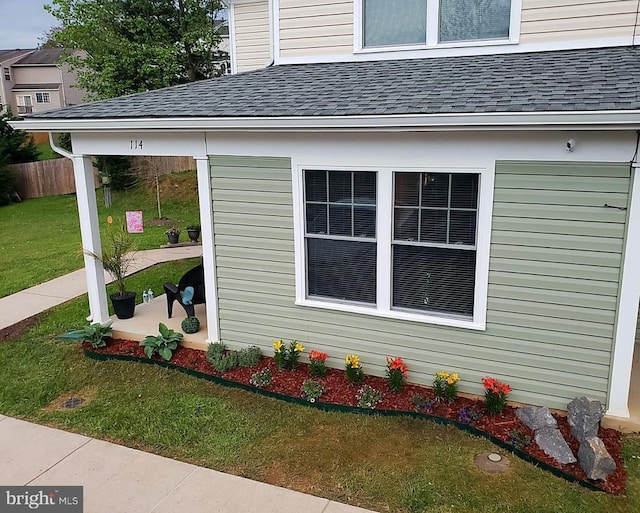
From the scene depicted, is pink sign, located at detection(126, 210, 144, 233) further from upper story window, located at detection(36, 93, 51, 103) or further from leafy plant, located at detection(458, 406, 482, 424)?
upper story window, located at detection(36, 93, 51, 103)

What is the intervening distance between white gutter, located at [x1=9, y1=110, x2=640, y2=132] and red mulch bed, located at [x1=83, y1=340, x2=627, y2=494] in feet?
8.64

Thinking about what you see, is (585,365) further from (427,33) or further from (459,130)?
(427,33)

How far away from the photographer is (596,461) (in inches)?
158

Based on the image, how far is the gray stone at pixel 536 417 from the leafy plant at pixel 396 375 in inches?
44.6

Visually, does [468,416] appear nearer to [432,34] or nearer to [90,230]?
[432,34]

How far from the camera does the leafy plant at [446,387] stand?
Answer: 518cm

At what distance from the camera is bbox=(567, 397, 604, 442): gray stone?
14.4ft

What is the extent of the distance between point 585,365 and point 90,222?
20.0 ft

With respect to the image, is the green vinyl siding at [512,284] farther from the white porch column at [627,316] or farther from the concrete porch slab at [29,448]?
the concrete porch slab at [29,448]

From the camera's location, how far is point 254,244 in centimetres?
605

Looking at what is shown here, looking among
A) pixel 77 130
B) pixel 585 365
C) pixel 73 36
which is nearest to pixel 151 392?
pixel 77 130

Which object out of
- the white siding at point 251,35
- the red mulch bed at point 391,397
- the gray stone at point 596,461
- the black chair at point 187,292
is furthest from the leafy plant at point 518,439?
the white siding at point 251,35

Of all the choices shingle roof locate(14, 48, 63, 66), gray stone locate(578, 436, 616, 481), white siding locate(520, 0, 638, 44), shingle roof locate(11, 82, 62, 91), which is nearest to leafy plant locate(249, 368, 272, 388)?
gray stone locate(578, 436, 616, 481)

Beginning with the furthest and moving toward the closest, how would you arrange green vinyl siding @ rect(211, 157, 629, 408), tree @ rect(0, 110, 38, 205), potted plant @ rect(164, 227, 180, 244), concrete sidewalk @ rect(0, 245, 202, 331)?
tree @ rect(0, 110, 38, 205) → potted plant @ rect(164, 227, 180, 244) → concrete sidewalk @ rect(0, 245, 202, 331) → green vinyl siding @ rect(211, 157, 629, 408)
